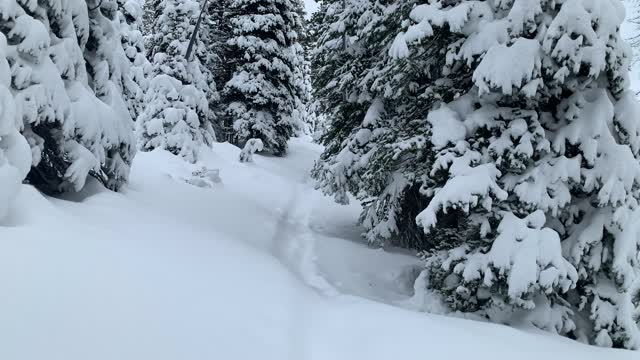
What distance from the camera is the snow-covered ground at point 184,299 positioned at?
4.10 m

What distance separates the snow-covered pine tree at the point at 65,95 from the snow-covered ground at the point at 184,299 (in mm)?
564

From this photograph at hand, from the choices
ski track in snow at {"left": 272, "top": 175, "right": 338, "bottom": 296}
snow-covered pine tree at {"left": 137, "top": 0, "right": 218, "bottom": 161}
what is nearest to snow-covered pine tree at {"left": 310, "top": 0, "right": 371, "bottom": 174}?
ski track in snow at {"left": 272, "top": 175, "right": 338, "bottom": 296}

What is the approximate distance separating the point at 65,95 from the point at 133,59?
17.5 m

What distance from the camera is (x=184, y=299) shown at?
537 cm

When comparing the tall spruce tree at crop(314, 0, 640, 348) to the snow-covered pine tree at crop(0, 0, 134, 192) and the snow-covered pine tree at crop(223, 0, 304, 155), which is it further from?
the snow-covered pine tree at crop(223, 0, 304, 155)

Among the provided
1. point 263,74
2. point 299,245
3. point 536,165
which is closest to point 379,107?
point 299,245

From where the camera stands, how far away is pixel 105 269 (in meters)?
5.10

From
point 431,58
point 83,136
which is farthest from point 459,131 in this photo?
point 83,136

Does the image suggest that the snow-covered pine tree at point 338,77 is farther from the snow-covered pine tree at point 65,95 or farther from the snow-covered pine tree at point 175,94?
the snow-covered pine tree at point 175,94

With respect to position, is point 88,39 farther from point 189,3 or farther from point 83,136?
point 189,3

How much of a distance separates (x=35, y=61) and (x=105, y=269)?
12.2 ft

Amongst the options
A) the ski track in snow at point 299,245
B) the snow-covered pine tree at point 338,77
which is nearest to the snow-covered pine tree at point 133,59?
the ski track in snow at point 299,245

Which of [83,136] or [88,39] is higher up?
[88,39]

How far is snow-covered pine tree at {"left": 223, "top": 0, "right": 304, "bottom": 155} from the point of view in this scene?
80.8 feet
